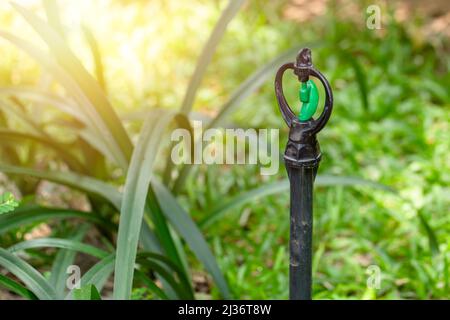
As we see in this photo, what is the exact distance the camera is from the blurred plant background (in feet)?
6.82

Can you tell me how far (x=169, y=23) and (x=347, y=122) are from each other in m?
1.28

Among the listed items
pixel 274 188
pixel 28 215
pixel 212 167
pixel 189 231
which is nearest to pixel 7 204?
pixel 28 215

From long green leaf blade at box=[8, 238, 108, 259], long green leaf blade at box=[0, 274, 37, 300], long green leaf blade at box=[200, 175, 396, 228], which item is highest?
long green leaf blade at box=[200, 175, 396, 228]

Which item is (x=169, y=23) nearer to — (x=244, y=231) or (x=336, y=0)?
(x=336, y=0)

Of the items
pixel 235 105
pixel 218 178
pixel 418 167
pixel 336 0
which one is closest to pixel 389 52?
pixel 336 0

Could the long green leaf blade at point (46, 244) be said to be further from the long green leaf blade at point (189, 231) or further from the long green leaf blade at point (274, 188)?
the long green leaf blade at point (274, 188)

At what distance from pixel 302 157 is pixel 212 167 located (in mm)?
1333

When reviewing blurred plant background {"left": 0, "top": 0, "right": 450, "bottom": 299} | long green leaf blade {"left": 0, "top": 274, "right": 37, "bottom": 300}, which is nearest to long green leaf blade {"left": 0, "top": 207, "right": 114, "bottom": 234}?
blurred plant background {"left": 0, "top": 0, "right": 450, "bottom": 299}

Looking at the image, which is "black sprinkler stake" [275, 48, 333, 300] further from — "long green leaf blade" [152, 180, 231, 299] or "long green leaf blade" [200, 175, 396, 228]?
"long green leaf blade" [200, 175, 396, 228]

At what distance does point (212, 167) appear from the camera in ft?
9.62

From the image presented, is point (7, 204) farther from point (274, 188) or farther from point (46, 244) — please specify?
point (274, 188)

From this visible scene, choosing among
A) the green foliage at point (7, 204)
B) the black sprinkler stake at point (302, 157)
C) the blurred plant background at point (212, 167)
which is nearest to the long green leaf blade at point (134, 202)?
the blurred plant background at point (212, 167)

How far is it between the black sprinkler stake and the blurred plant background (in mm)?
386

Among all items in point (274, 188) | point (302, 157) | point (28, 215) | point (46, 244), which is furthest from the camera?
point (274, 188)
